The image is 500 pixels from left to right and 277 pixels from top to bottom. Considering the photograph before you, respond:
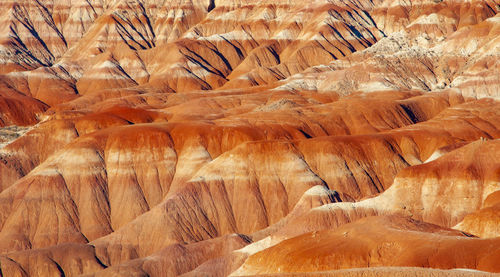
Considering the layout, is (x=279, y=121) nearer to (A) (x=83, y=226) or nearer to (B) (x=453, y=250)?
(A) (x=83, y=226)

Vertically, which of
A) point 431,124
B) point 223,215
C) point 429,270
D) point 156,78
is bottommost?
point 429,270

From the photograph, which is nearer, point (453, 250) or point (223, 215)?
point (453, 250)

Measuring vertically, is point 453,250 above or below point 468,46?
below

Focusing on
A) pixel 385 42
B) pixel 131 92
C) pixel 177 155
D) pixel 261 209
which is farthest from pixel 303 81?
pixel 261 209

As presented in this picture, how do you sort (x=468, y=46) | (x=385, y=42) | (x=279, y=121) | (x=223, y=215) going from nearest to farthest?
(x=223, y=215) → (x=279, y=121) → (x=468, y=46) → (x=385, y=42)

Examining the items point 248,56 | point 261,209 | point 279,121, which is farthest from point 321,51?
point 261,209

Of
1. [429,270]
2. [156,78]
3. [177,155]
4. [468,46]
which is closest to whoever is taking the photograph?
[429,270]
